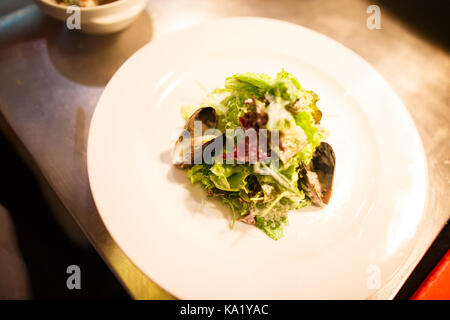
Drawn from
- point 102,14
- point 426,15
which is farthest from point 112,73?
point 426,15

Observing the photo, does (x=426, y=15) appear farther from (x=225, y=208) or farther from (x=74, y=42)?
(x=74, y=42)

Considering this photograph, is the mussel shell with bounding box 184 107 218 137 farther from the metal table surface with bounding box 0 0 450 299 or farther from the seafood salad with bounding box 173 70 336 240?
the metal table surface with bounding box 0 0 450 299

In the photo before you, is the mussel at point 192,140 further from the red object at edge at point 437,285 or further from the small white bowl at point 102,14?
the red object at edge at point 437,285

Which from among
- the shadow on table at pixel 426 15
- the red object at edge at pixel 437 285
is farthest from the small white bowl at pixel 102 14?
the red object at edge at pixel 437 285

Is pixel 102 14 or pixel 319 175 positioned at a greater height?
pixel 102 14
